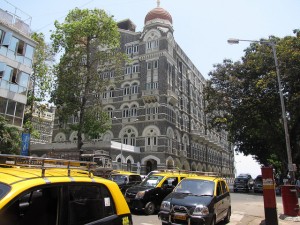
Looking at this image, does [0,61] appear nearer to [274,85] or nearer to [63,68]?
[63,68]

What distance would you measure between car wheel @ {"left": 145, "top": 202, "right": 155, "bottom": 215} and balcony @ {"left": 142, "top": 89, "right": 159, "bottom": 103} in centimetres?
3009

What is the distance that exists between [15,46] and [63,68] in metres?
5.60

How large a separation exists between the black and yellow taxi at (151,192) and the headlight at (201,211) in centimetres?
399

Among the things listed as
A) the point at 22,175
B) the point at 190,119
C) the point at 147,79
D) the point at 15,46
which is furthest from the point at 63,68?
the point at 190,119

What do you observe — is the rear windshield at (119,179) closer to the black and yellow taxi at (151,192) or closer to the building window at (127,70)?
the black and yellow taxi at (151,192)

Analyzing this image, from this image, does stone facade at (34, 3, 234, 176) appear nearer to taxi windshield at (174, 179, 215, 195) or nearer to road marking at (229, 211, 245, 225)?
road marking at (229, 211, 245, 225)

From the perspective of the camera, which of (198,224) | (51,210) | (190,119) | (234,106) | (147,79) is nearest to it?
(51,210)

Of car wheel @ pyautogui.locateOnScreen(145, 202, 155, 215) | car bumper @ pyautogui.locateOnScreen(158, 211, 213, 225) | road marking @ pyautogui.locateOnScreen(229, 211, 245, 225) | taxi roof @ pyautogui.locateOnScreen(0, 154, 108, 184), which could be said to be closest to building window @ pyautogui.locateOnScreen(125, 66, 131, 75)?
road marking @ pyautogui.locateOnScreen(229, 211, 245, 225)

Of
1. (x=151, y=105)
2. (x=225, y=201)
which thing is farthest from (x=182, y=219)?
(x=151, y=105)

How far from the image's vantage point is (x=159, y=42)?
4381 cm

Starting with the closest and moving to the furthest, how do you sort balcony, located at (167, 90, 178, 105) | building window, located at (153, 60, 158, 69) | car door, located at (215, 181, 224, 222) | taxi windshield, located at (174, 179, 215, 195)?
1. car door, located at (215, 181, 224, 222)
2. taxi windshield, located at (174, 179, 215, 195)
3. balcony, located at (167, 90, 178, 105)
4. building window, located at (153, 60, 158, 69)

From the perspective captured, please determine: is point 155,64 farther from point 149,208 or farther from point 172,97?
point 149,208

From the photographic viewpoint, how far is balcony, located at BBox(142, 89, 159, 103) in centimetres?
4181

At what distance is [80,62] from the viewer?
93.1 feet
